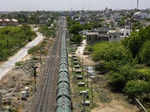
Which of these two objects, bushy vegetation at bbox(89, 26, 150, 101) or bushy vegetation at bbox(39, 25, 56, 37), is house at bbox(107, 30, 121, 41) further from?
bushy vegetation at bbox(39, 25, 56, 37)

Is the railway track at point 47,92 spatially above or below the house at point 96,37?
below

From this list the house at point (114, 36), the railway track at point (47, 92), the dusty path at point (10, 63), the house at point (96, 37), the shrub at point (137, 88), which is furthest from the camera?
the house at point (96, 37)

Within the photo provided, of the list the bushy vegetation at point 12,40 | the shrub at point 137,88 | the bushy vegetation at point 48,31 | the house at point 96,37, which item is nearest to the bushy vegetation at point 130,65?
the shrub at point 137,88

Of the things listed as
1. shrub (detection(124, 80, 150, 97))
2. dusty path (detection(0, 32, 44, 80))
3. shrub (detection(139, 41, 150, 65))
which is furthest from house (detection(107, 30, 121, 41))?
shrub (detection(124, 80, 150, 97))

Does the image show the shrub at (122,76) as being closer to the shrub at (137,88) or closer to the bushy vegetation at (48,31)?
the shrub at (137,88)

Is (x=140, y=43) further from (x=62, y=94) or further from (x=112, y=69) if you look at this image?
(x=62, y=94)

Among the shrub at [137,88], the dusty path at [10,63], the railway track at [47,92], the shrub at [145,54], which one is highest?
the shrub at [145,54]

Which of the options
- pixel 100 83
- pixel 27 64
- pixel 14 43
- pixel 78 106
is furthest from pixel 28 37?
pixel 78 106

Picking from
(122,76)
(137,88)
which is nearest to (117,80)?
(122,76)
